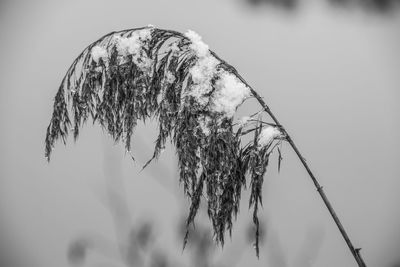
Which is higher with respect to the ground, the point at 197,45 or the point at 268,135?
the point at 197,45

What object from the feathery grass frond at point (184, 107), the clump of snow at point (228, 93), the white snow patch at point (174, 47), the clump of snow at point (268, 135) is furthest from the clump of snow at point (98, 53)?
the clump of snow at point (268, 135)

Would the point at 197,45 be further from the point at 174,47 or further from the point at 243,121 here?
the point at 243,121

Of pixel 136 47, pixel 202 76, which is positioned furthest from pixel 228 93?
pixel 136 47

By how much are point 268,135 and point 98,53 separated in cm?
39

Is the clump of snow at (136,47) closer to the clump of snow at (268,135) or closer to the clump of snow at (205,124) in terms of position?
the clump of snow at (205,124)

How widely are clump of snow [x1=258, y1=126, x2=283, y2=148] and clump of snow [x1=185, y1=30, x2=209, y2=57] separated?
201 millimetres

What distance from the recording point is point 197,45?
0.75m

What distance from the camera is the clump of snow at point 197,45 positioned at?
2.45 ft

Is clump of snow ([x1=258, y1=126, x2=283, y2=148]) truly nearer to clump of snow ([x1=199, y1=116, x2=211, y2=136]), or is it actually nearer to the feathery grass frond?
the feathery grass frond

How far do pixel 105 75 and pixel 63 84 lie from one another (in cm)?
11

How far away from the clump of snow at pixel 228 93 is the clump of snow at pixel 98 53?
25cm

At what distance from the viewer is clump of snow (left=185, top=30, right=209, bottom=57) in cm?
75

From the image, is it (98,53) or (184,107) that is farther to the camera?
(98,53)

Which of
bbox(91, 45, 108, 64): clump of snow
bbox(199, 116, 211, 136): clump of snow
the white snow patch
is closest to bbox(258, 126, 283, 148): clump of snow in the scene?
bbox(199, 116, 211, 136): clump of snow
